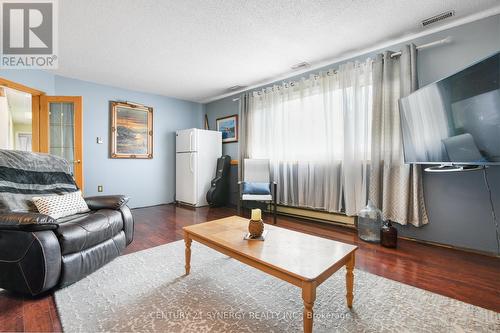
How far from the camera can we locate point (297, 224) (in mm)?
3350

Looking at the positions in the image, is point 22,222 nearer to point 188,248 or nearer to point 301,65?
point 188,248

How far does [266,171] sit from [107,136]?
3.06 metres

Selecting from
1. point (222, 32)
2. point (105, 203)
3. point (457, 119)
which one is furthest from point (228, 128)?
point (457, 119)

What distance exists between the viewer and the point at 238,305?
143cm

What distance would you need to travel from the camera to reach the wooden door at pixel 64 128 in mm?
3541

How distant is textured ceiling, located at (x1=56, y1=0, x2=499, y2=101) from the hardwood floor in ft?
7.80

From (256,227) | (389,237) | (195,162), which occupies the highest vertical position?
(195,162)

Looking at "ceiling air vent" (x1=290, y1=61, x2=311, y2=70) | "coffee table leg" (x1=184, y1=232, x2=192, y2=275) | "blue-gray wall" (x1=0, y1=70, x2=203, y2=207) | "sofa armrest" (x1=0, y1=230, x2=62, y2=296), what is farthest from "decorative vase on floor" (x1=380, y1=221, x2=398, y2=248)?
"blue-gray wall" (x1=0, y1=70, x2=203, y2=207)

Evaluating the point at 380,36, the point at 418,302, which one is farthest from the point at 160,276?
the point at 380,36

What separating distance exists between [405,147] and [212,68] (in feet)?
9.41

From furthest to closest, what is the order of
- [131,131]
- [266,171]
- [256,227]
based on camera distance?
[131,131] → [266,171] → [256,227]

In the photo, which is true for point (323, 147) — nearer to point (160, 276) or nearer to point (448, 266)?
point (448, 266)

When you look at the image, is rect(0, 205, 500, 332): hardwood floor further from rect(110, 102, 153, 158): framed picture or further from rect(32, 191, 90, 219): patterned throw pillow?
rect(110, 102, 153, 158): framed picture

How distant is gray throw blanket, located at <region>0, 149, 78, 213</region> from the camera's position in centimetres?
183
